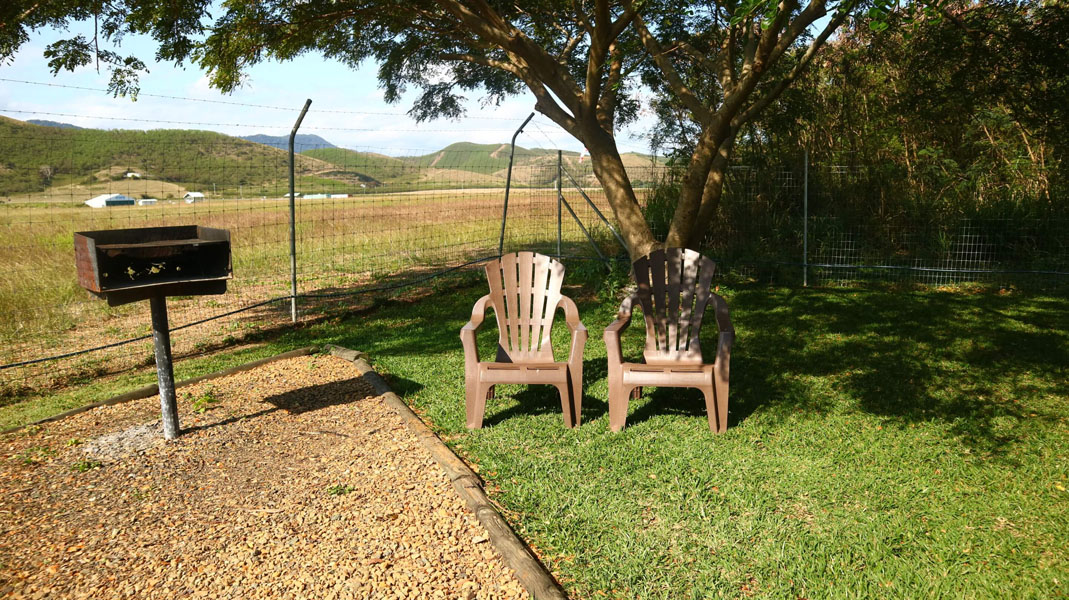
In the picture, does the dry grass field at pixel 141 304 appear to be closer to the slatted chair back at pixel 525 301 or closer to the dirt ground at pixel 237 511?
the dirt ground at pixel 237 511

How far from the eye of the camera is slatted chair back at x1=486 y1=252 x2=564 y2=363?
473 cm

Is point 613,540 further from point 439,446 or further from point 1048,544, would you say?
point 1048,544

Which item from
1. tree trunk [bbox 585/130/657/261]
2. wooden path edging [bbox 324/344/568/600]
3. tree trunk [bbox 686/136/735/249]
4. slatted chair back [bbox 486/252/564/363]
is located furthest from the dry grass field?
slatted chair back [bbox 486/252/564/363]

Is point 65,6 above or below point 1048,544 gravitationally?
above

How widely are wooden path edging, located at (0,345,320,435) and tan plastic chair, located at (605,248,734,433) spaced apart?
301 cm

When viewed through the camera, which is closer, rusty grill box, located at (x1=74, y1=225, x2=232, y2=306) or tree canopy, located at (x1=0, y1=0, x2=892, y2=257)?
rusty grill box, located at (x1=74, y1=225, x2=232, y2=306)

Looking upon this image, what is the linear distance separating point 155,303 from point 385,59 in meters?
6.38

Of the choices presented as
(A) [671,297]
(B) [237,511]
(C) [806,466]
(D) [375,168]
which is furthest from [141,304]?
(C) [806,466]

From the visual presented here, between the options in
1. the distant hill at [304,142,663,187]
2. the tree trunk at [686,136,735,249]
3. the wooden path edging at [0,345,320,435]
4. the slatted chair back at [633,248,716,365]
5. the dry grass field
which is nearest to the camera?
the wooden path edging at [0,345,320,435]

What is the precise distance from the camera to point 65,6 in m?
6.62

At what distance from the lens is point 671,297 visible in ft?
15.6

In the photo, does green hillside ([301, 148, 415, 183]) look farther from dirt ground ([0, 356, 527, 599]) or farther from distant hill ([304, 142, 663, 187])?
dirt ground ([0, 356, 527, 599])

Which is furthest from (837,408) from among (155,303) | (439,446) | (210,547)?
(155,303)

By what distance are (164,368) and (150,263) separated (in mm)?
637
